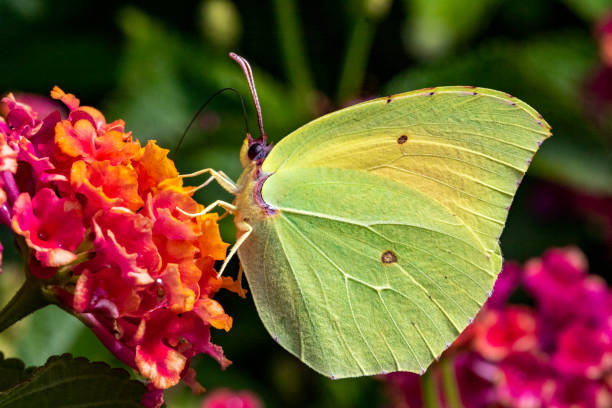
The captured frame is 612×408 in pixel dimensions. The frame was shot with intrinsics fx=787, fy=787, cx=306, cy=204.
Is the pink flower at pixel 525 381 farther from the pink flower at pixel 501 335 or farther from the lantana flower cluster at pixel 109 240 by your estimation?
the lantana flower cluster at pixel 109 240

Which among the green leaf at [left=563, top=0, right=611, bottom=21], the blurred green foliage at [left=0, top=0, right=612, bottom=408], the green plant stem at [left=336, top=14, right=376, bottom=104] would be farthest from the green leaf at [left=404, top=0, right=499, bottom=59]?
the green leaf at [left=563, top=0, right=611, bottom=21]

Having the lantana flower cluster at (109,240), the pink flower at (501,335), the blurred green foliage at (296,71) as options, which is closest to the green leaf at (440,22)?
the blurred green foliage at (296,71)

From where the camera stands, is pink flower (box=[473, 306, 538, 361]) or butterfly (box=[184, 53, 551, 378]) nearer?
butterfly (box=[184, 53, 551, 378])

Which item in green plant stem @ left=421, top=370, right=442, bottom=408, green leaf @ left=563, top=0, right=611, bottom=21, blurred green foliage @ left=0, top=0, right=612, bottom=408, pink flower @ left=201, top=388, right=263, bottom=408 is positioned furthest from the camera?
green leaf @ left=563, top=0, right=611, bottom=21

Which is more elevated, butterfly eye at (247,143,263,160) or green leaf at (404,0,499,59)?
butterfly eye at (247,143,263,160)

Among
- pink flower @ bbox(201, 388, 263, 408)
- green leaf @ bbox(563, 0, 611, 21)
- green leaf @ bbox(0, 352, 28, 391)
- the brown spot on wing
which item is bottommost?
pink flower @ bbox(201, 388, 263, 408)

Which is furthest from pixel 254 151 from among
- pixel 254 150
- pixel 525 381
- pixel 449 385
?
pixel 525 381

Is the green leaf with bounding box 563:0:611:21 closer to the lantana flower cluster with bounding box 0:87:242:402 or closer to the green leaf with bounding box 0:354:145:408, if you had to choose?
the lantana flower cluster with bounding box 0:87:242:402
